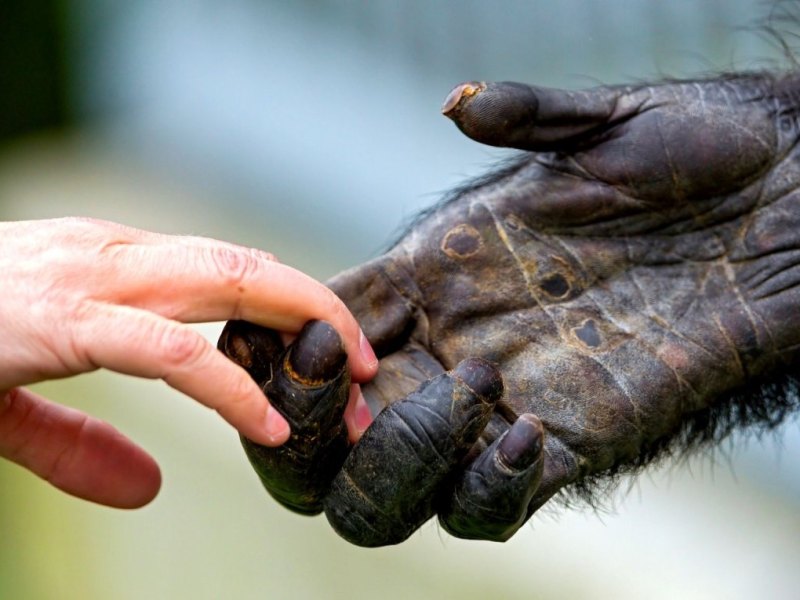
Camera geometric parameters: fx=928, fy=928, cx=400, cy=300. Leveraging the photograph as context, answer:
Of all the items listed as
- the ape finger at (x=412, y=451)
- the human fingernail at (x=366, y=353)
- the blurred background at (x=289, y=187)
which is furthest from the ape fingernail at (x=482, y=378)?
the blurred background at (x=289, y=187)

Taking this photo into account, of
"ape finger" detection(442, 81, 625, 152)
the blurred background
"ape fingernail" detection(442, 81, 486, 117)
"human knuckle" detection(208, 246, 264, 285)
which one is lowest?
the blurred background

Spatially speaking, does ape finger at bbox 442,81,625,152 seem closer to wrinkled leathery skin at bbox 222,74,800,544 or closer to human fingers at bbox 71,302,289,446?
wrinkled leathery skin at bbox 222,74,800,544

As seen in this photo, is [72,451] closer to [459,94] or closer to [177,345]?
[177,345]

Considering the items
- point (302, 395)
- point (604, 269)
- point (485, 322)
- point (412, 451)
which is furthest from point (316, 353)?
point (604, 269)

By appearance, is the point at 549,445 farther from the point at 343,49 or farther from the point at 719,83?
the point at 343,49

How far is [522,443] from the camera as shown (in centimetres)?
96

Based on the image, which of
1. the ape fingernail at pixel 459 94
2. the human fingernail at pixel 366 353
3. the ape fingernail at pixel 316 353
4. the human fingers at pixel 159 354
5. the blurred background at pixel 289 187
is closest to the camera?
the human fingers at pixel 159 354

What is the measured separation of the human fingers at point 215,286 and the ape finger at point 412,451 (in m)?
0.13

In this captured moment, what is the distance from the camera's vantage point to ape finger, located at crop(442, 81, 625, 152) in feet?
3.83

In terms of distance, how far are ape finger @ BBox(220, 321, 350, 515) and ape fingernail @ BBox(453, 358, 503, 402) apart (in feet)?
0.41

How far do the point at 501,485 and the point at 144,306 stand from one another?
1.35 feet

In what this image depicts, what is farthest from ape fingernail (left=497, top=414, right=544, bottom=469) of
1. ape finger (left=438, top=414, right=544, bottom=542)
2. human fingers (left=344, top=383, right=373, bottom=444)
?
human fingers (left=344, top=383, right=373, bottom=444)

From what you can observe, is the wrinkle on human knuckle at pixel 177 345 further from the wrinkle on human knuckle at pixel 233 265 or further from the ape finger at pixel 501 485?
the ape finger at pixel 501 485

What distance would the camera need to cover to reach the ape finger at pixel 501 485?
37.9 inches
